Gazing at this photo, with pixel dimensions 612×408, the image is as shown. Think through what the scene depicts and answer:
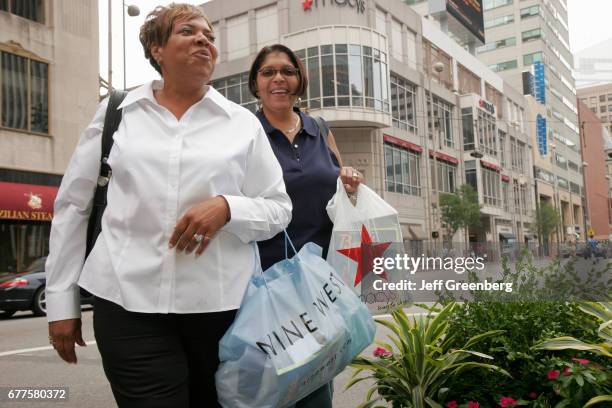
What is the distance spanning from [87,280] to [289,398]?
767 millimetres

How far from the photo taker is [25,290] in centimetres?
1302

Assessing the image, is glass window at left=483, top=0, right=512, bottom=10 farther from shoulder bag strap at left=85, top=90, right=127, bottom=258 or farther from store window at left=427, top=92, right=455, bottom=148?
shoulder bag strap at left=85, top=90, right=127, bottom=258

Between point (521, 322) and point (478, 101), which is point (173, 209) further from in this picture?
point (478, 101)

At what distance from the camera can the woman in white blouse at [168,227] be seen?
188 cm

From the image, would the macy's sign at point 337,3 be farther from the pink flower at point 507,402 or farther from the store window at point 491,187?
the pink flower at point 507,402

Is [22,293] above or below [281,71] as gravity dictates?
below

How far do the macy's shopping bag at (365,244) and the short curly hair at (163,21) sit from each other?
110 cm

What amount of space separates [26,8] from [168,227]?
75.1ft

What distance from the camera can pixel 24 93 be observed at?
69.6 feet

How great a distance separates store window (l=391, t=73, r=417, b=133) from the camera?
3894 cm

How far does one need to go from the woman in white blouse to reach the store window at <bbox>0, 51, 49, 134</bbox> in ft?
68.0

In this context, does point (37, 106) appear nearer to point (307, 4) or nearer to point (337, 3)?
point (307, 4)

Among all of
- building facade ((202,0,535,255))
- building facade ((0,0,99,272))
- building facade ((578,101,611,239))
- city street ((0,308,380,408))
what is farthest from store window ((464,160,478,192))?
building facade ((578,101,611,239))

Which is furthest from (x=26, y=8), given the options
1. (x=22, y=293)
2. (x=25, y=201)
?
(x=22, y=293)
